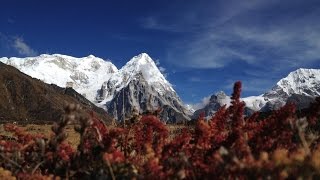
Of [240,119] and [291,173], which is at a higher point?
[240,119]

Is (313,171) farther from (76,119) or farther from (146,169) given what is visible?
(76,119)

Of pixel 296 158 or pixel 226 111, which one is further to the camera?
pixel 226 111

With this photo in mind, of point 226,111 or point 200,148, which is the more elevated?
point 226,111

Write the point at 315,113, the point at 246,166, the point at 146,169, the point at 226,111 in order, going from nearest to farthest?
1. the point at 246,166
2. the point at 146,169
3. the point at 315,113
4. the point at 226,111

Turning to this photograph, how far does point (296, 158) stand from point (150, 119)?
3.97 metres

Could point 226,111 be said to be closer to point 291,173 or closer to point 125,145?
point 125,145

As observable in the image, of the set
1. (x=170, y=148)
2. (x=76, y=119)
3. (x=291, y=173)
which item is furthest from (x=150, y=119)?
(x=291, y=173)

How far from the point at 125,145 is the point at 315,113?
380cm

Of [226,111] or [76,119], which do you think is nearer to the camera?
[76,119]

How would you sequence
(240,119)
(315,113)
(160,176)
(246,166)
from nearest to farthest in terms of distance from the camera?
(246,166)
(160,176)
(315,113)
(240,119)

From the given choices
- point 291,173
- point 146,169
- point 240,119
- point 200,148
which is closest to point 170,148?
point 200,148

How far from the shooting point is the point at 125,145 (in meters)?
9.78

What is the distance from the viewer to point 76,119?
20.2ft

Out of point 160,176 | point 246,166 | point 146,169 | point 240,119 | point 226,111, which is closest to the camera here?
point 246,166
